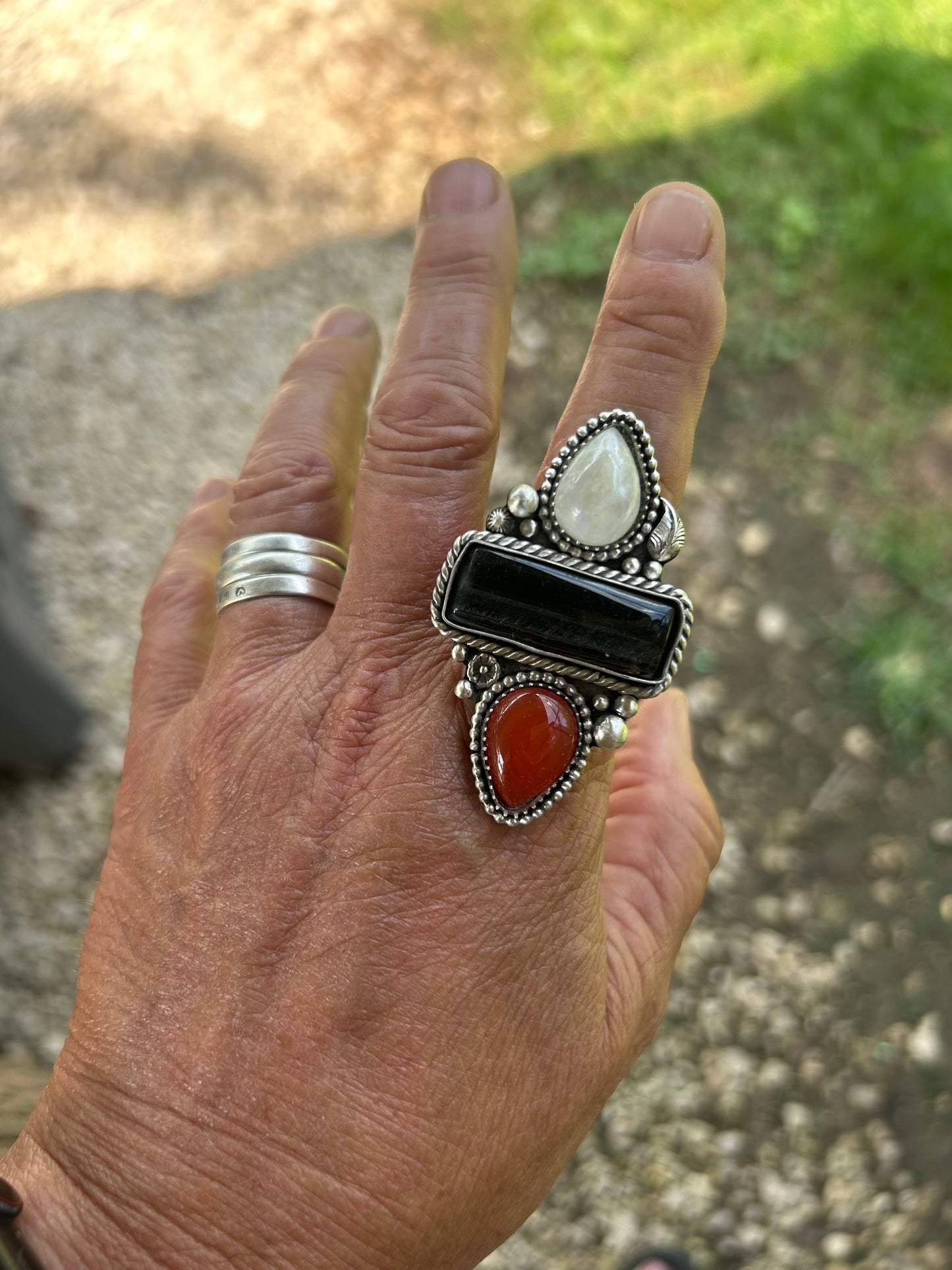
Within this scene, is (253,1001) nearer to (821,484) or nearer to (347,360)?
(347,360)

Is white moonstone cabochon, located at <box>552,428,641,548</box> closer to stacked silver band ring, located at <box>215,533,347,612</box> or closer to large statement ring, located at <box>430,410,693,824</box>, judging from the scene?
large statement ring, located at <box>430,410,693,824</box>

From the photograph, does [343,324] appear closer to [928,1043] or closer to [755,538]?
[755,538]

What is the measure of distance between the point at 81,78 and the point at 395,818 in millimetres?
4091

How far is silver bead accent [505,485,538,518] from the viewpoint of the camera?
1.54 meters

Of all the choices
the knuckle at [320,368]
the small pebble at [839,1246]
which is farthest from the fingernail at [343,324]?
the small pebble at [839,1246]

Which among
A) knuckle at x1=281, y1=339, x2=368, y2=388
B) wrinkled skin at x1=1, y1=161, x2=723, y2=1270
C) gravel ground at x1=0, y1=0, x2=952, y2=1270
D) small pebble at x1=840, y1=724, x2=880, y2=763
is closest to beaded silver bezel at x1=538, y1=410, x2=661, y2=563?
wrinkled skin at x1=1, y1=161, x2=723, y2=1270

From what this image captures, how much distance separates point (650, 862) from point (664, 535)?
2.26ft

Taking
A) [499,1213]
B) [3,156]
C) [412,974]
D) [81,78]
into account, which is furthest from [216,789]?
[81,78]

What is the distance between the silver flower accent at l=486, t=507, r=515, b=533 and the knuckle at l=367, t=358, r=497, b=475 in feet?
0.65

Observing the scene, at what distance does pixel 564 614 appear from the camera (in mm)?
1554

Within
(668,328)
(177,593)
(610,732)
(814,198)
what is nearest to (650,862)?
(610,732)

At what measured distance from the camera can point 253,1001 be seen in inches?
65.9

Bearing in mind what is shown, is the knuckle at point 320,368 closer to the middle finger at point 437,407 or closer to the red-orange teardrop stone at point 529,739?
the middle finger at point 437,407

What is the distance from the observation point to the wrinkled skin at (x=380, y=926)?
160 cm
